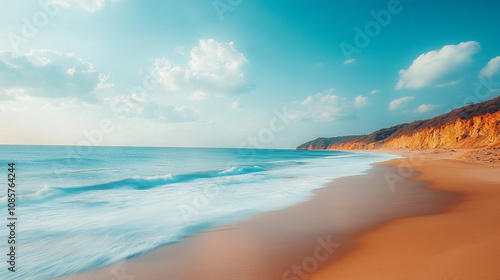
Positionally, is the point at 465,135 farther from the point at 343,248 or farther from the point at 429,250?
the point at 343,248

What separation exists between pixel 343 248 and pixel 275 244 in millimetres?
1172

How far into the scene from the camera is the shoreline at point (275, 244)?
3.17 m

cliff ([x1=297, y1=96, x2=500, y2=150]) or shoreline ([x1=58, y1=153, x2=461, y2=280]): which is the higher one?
cliff ([x1=297, y1=96, x2=500, y2=150])

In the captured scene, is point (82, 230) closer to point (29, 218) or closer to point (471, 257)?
point (29, 218)

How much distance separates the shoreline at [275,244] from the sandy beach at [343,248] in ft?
0.05

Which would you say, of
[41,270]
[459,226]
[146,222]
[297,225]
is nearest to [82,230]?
[146,222]

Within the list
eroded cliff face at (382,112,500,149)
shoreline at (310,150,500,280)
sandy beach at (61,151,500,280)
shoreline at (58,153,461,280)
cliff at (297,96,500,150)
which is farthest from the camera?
cliff at (297,96,500,150)

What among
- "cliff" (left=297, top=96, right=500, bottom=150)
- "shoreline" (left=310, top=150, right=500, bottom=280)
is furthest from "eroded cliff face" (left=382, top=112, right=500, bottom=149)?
"shoreline" (left=310, top=150, right=500, bottom=280)

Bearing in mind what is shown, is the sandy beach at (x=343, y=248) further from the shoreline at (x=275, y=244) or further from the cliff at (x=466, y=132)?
the cliff at (x=466, y=132)

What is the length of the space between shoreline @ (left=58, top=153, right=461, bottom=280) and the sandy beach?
0.02 metres

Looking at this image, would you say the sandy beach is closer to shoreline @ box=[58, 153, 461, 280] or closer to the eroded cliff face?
shoreline @ box=[58, 153, 461, 280]

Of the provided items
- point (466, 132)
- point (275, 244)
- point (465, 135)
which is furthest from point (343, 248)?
point (466, 132)

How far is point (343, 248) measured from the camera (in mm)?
3666

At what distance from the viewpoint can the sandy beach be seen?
113 inches
